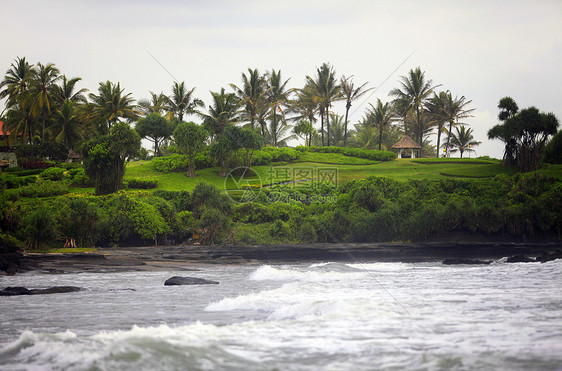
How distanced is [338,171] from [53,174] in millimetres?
22641

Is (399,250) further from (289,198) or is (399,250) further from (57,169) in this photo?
(57,169)

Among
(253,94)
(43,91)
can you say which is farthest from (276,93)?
(43,91)

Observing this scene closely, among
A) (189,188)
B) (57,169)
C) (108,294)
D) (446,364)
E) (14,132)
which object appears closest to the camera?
(446,364)

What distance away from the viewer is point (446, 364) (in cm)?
625

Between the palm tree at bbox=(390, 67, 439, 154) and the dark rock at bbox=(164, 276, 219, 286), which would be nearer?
the dark rock at bbox=(164, 276, 219, 286)

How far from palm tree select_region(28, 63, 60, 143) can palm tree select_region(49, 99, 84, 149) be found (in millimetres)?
1100

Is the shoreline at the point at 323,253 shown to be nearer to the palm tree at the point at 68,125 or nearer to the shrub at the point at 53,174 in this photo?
the shrub at the point at 53,174

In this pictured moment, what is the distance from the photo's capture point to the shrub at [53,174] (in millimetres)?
39312

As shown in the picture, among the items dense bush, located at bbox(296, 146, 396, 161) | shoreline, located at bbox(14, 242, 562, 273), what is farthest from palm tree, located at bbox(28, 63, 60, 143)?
shoreline, located at bbox(14, 242, 562, 273)

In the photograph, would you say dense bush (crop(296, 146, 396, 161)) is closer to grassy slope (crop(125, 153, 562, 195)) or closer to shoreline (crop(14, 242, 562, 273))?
grassy slope (crop(125, 153, 562, 195))

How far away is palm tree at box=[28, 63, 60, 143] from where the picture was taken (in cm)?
4950

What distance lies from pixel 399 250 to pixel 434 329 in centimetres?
1492

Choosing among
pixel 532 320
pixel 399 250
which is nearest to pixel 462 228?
pixel 399 250

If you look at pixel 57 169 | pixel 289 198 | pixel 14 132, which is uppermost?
pixel 14 132
